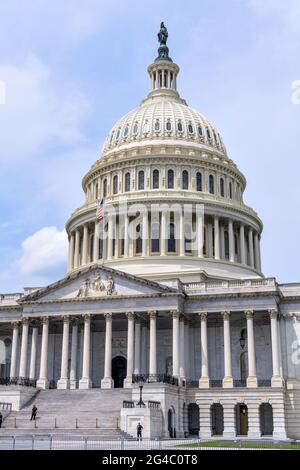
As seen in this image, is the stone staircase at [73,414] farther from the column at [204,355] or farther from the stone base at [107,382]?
the column at [204,355]

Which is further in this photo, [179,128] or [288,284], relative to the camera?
[179,128]

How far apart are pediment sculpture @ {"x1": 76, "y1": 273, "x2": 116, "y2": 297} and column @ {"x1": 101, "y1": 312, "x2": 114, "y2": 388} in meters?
2.45

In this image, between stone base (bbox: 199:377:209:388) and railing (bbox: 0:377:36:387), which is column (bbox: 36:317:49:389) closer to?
railing (bbox: 0:377:36:387)

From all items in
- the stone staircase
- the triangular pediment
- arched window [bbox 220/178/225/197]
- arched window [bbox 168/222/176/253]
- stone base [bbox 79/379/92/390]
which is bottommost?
the stone staircase

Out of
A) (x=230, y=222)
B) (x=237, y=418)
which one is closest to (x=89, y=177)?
(x=230, y=222)

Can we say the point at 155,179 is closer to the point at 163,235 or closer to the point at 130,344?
the point at 163,235

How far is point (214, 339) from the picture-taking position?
67562 mm

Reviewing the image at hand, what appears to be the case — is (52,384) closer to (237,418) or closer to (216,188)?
(237,418)

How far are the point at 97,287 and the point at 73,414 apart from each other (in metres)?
15.2

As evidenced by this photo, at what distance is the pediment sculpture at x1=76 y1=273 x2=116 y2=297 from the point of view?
66.0m

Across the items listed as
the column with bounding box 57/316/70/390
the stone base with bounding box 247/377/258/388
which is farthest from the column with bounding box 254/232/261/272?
the column with bounding box 57/316/70/390

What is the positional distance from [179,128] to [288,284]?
109 feet

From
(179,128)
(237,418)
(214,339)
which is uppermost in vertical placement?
(179,128)
